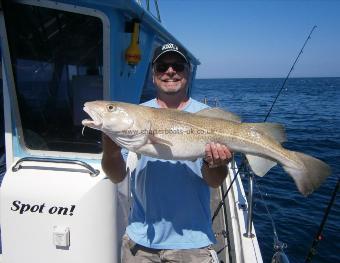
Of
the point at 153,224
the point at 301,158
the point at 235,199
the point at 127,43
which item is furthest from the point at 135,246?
the point at 235,199

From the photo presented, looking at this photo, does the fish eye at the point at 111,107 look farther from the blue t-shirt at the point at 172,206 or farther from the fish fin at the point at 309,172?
the fish fin at the point at 309,172

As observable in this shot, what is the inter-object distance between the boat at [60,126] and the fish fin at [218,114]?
3.34 ft

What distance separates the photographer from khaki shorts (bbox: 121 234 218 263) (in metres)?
2.96

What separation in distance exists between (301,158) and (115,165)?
59.6 inches

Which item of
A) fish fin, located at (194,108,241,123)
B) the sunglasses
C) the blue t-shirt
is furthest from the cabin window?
fish fin, located at (194,108,241,123)

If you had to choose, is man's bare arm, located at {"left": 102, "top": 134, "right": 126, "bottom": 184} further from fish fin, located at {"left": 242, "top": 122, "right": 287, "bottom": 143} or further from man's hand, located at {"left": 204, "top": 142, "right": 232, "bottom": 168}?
fish fin, located at {"left": 242, "top": 122, "right": 287, "bottom": 143}

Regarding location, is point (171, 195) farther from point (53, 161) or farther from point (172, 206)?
point (53, 161)

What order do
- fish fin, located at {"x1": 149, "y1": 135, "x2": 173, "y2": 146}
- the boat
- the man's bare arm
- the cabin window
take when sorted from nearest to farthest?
fish fin, located at {"x1": 149, "y1": 135, "x2": 173, "y2": 146} < the man's bare arm < the boat < the cabin window

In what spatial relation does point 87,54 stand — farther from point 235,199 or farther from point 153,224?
point 235,199

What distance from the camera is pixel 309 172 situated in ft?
9.86

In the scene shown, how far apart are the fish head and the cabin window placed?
2.38ft

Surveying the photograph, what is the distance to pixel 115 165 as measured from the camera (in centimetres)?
304

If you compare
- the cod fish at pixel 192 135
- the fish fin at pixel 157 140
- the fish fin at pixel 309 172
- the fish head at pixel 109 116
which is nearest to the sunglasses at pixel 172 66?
the cod fish at pixel 192 135

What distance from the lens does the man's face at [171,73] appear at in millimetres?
3070
